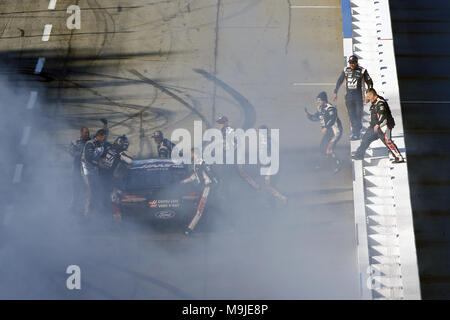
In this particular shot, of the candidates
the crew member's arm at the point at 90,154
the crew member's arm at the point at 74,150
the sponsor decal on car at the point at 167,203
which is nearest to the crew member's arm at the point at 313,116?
the sponsor decal on car at the point at 167,203

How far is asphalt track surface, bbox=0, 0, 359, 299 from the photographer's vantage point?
1245 cm

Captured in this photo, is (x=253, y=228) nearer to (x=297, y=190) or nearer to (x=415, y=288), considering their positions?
(x=297, y=190)

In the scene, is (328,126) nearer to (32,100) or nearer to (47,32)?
(32,100)

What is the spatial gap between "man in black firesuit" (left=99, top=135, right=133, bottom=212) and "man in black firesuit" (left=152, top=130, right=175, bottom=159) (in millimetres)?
973

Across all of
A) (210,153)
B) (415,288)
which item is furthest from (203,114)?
(415,288)

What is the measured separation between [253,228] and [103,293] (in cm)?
485

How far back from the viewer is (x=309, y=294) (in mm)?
12172

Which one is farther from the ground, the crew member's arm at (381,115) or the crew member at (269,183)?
the crew member's arm at (381,115)

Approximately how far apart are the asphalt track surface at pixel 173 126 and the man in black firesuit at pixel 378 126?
2.57ft

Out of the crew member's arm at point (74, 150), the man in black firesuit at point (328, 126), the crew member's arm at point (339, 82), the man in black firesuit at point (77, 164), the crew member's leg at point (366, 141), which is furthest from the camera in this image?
the crew member's arm at point (339, 82)

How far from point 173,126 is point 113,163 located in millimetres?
2403

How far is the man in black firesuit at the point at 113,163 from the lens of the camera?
13.4 metres

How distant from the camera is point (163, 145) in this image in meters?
14.1

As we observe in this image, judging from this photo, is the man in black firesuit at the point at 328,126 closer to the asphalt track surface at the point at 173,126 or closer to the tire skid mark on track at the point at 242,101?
the asphalt track surface at the point at 173,126
